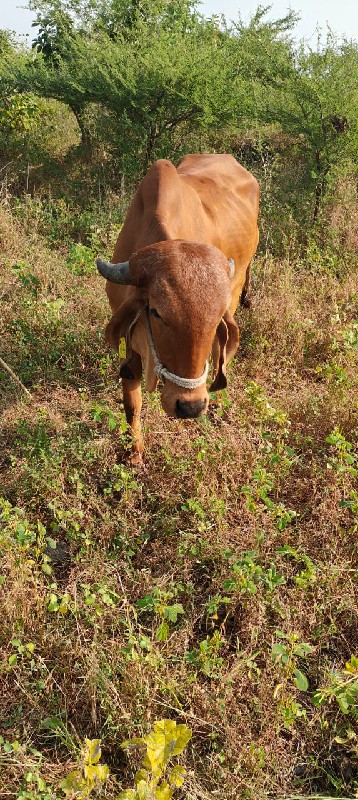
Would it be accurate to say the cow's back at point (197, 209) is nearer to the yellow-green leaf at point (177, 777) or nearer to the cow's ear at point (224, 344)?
the cow's ear at point (224, 344)

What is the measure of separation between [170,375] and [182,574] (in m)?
1.07

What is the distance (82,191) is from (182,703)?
6930mm

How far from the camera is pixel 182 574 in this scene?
2.88 meters

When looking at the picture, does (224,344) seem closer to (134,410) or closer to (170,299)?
(170,299)

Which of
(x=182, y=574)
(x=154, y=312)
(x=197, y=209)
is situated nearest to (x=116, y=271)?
(x=154, y=312)

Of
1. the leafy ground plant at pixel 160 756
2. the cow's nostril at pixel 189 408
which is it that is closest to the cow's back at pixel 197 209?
the cow's nostril at pixel 189 408

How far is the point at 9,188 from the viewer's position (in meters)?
7.67

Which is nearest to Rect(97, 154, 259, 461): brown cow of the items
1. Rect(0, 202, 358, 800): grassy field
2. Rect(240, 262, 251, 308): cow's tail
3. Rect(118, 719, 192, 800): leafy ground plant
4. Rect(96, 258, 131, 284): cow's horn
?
Rect(96, 258, 131, 284): cow's horn

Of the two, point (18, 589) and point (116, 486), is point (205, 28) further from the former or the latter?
point (18, 589)

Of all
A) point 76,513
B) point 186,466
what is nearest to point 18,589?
point 76,513

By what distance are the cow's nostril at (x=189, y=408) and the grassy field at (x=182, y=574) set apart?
0.66m

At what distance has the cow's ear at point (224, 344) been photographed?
2.85 metres

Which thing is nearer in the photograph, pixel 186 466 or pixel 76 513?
pixel 76 513

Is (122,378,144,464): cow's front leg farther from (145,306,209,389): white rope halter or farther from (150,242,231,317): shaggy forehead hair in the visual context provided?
(150,242,231,317): shaggy forehead hair
